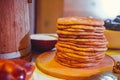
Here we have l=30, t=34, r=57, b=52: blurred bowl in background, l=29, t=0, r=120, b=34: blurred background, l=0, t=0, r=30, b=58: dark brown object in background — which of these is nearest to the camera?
l=0, t=0, r=30, b=58: dark brown object in background

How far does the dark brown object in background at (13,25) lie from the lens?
49 centimetres

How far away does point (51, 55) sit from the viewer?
2.13 ft

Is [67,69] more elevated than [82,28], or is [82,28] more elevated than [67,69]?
[82,28]

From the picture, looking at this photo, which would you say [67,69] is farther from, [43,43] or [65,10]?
[65,10]

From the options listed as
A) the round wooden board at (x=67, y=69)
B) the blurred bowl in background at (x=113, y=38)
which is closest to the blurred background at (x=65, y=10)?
the blurred bowl in background at (x=113, y=38)

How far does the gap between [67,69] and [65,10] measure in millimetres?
535

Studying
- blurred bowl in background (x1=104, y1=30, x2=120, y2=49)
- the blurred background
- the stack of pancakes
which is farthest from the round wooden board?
the blurred background

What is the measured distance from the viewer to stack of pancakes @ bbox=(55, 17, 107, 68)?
51 cm

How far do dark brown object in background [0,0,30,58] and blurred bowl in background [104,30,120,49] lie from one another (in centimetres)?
35

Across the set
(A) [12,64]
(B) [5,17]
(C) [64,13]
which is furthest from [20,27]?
(C) [64,13]

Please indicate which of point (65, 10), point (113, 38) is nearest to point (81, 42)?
point (113, 38)

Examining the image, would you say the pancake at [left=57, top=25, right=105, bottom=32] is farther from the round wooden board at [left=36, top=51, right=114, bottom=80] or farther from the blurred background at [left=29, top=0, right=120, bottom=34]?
the blurred background at [left=29, top=0, right=120, bottom=34]

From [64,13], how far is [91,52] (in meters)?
0.52

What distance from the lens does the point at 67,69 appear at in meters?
0.53
